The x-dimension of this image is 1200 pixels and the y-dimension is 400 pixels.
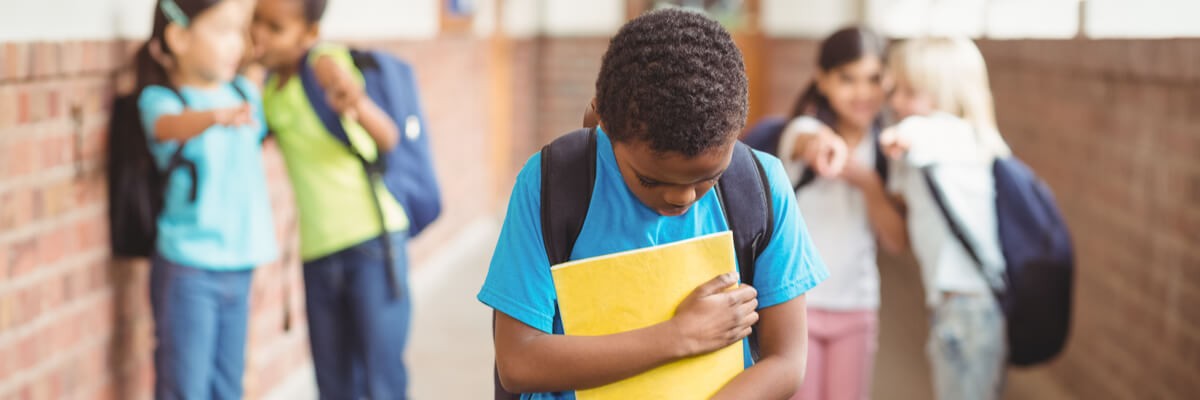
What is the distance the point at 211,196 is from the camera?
3213mm

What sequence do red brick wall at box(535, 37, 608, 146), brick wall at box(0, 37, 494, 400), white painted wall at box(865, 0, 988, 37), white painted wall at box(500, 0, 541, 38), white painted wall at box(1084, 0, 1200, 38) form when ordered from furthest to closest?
red brick wall at box(535, 37, 608, 146) → white painted wall at box(500, 0, 541, 38) → white painted wall at box(865, 0, 988, 37) → white painted wall at box(1084, 0, 1200, 38) → brick wall at box(0, 37, 494, 400)

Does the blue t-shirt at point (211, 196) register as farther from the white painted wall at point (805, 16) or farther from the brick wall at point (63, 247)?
the white painted wall at point (805, 16)

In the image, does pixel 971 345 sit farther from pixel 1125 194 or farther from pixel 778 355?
pixel 778 355

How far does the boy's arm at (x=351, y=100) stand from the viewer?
3.42m

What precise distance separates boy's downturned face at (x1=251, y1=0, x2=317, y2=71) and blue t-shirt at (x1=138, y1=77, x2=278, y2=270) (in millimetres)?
226

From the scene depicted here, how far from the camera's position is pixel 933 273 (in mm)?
3479

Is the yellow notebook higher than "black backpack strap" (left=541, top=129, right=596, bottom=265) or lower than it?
lower

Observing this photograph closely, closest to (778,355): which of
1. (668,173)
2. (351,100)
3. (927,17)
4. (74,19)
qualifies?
(668,173)

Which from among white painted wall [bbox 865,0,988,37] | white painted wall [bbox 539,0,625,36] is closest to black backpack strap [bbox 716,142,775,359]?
white painted wall [bbox 865,0,988,37]

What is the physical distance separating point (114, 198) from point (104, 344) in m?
0.41

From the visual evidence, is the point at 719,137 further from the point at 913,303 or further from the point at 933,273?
the point at 913,303

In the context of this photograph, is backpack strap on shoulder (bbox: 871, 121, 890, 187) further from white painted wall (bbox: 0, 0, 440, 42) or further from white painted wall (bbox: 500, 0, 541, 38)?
white painted wall (bbox: 500, 0, 541, 38)

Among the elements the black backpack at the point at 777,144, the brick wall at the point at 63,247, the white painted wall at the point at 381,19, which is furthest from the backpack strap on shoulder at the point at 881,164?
the white painted wall at the point at 381,19

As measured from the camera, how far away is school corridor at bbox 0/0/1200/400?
3.10 m
